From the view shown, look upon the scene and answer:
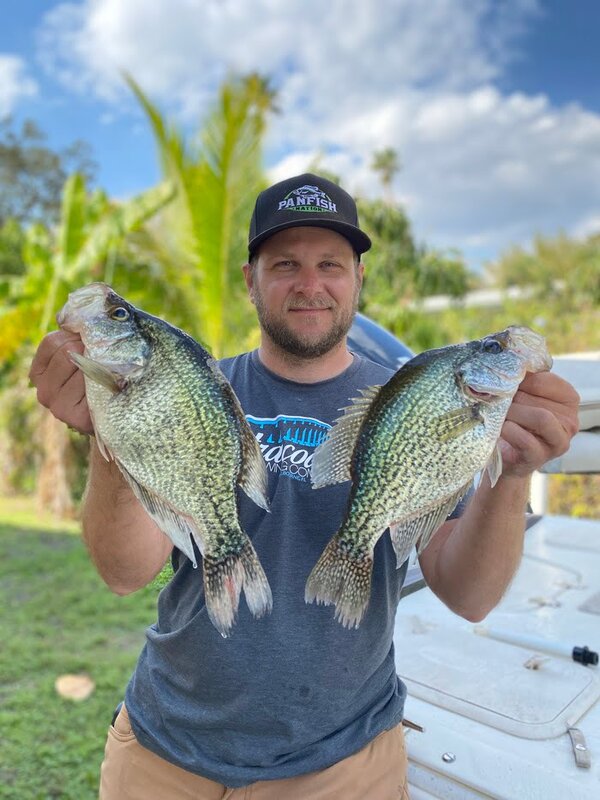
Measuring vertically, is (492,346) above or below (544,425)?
above

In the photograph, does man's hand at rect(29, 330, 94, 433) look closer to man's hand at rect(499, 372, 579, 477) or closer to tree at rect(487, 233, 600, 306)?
man's hand at rect(499, 372, 579, 477)

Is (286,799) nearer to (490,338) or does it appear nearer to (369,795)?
(369,795)

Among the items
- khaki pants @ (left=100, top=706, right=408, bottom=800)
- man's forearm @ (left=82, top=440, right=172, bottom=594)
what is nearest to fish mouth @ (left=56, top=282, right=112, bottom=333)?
man's forearm @ (left=82, top=440, right=172, bottom=594)

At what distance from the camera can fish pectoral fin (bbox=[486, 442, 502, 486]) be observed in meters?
1.58

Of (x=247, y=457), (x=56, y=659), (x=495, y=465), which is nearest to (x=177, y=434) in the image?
(x=247, y=457)

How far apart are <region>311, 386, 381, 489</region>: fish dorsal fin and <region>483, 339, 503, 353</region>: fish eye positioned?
284 millimetres

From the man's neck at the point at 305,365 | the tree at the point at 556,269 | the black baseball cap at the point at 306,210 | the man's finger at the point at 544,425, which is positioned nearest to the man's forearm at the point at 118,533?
the man's neck at the point at 305,365

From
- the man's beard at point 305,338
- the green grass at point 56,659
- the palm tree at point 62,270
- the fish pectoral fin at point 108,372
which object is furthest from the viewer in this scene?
the palm tree at point 62,270

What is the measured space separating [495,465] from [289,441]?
0.60 meters

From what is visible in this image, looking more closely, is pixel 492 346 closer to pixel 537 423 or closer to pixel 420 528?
pixel 537 423

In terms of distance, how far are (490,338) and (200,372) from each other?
0.73 m

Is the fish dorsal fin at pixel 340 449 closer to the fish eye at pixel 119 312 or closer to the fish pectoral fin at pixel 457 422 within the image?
the fish pectoral fin at pixel 457 422

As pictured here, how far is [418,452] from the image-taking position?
161 centimetres

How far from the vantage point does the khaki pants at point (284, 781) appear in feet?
5.86
